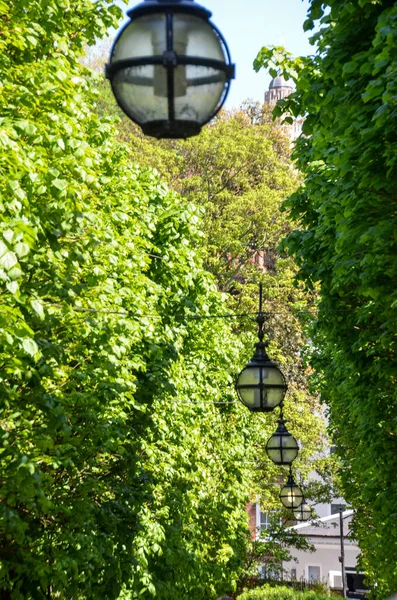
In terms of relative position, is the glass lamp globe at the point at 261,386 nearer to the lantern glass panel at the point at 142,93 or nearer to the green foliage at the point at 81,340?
the green foliage at the point at 81,340

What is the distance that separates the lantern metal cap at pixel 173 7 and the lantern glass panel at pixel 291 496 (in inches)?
857

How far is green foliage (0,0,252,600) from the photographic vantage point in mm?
10758

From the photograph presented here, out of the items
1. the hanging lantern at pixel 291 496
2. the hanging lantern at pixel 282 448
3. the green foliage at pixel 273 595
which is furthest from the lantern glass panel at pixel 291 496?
the green foliage at pixel 273 595

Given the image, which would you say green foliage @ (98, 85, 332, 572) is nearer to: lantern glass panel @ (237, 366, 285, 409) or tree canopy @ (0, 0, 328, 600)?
tree canopy @ (0, 0, 328, 600)

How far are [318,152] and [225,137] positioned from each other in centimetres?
2899

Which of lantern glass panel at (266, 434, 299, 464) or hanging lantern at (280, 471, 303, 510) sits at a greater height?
hanging lantern at (280, 471, 303, 510)

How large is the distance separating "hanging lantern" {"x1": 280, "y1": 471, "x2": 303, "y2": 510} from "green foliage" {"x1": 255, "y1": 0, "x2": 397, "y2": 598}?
23.6ft

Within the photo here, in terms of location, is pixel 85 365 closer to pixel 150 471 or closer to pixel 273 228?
pixel 150 471

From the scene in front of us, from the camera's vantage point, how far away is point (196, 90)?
16.3 ft

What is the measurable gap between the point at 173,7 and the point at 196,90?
40cm

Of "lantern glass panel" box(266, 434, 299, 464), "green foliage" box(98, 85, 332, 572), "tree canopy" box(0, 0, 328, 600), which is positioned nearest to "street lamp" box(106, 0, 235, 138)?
"tree canopy" box(0, 0, 328, 600)

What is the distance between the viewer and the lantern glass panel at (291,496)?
2576 centimetres

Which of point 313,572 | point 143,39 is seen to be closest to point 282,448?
point 143,39

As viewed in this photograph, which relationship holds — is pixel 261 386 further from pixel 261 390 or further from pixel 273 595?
pixel 273 595
